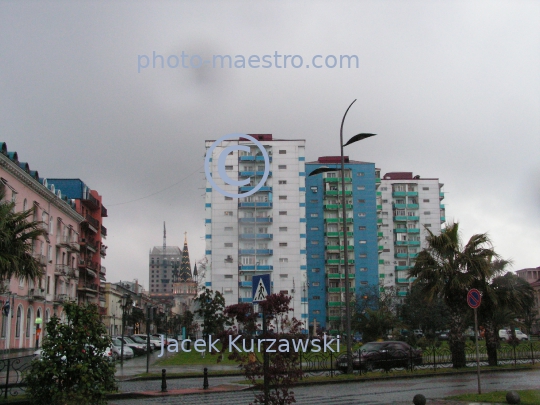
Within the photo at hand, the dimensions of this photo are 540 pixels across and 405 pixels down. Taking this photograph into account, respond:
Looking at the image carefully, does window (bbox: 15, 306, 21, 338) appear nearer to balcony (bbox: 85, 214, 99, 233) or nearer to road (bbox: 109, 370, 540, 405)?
balcony (bbox: 85, 214, 99, 233)

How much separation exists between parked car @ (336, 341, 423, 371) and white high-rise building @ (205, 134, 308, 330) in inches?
2260

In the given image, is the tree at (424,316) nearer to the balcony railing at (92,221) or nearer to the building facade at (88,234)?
the building facade at (88,234)

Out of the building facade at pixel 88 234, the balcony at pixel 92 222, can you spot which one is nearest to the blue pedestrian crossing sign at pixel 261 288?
the building facade at pixel 88 234

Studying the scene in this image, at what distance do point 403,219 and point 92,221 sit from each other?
191ft

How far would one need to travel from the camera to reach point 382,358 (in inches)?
1034

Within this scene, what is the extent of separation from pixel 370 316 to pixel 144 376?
77.2 ft

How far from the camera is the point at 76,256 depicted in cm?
6894

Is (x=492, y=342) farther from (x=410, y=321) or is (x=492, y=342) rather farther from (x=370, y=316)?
(x=410, y=321)

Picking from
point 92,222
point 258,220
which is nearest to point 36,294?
point 92,222

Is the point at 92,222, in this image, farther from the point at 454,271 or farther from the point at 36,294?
the point at 454,271

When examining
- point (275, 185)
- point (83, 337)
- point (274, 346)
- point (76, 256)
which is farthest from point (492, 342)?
point (275, 185)

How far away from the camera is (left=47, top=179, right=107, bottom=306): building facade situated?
7119cm

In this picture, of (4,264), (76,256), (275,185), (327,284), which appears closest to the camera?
(4,264)

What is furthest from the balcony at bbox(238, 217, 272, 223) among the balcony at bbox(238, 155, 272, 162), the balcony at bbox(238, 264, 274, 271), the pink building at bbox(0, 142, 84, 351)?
the pink building at bbox(0, 142, 84, 351)
